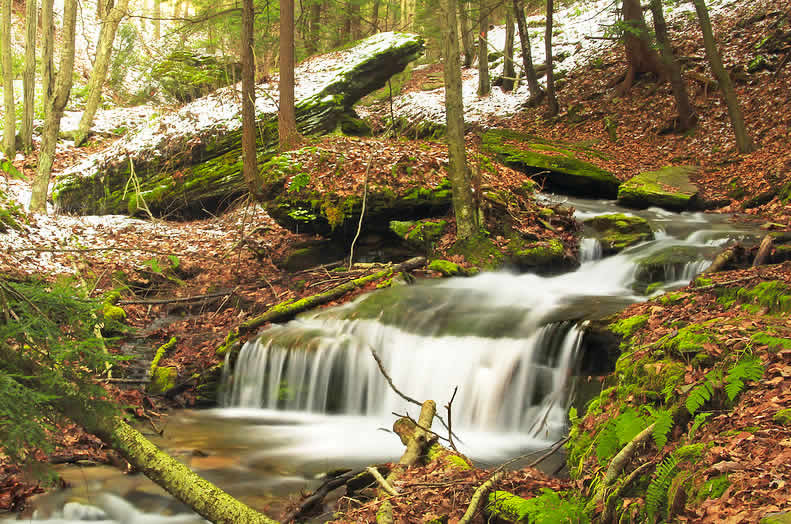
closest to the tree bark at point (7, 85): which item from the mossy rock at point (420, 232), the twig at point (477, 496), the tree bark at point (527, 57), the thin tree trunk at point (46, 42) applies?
the thin tree trunk at point (46, 42)

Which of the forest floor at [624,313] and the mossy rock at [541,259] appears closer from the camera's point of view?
the forest floor at [624,313]

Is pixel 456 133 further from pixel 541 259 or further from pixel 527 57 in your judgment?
pixel 527 57

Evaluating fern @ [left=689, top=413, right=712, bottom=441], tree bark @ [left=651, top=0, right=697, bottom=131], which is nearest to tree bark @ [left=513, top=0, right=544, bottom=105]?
tree bark @ [left=651, top=0, right=697, bottom=131]

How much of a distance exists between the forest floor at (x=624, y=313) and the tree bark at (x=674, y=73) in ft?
1.28

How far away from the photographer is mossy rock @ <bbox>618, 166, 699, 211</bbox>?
12227mm

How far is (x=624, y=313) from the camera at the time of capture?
20.1 feet

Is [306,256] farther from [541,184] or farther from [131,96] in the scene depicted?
[131,96]

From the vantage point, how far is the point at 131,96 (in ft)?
74.5

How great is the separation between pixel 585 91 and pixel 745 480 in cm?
1944

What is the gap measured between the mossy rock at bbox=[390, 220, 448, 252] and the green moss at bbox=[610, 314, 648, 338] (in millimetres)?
5094

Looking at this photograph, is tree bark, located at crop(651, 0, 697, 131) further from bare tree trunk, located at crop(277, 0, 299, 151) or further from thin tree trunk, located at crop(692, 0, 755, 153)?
bare tree trunk, located at crop(277, 0, 299, 151)

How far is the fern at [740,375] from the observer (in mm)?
3184

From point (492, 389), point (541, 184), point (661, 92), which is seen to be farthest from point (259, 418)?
point (661, 92)

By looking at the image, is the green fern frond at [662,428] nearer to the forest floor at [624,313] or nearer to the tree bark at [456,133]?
the forest floor at [624,313]
